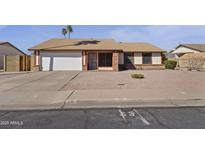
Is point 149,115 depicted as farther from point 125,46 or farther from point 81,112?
point 125,46

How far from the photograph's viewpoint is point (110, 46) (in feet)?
88.3

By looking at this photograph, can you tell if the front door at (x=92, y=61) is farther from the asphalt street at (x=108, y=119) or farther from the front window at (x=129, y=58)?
A: the asphalt street at (x=108, y=119)

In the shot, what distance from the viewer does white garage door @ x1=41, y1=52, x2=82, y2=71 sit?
25453 mm

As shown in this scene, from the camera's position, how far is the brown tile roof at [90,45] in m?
25.8

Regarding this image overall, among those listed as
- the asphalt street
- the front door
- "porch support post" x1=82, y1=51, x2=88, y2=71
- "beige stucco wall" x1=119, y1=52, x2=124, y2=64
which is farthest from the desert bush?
the asphalt street

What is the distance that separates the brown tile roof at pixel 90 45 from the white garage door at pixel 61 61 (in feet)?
2.33

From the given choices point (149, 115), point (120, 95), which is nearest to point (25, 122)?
point (149, 115)

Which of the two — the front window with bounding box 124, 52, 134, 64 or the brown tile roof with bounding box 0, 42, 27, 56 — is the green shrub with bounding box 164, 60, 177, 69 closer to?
the front window with bounding box 124, 52, 134, 64

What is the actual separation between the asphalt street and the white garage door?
61.7 feet

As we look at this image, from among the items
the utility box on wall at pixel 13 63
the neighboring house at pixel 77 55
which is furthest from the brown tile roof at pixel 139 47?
the utility box on wall at pixel 13 63

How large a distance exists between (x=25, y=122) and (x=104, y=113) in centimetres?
224

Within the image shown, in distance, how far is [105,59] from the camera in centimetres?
2705

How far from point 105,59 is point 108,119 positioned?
21442 millimetres

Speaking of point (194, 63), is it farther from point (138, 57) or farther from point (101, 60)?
point (101, 60)
